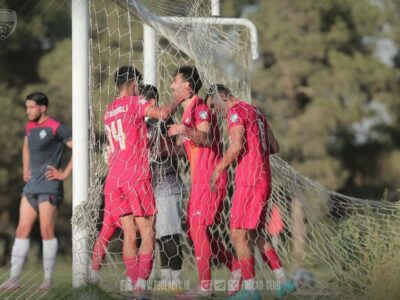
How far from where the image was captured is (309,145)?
17594 millimetres

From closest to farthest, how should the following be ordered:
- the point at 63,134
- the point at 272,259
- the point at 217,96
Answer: the point at 217,96, the point at 272,259, the point at 63,134

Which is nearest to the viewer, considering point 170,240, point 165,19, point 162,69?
point 170,240

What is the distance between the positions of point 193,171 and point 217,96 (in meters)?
0.59

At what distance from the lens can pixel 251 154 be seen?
6898 mm

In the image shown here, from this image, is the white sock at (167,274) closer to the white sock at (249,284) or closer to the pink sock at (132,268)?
the pink sock at (132,268)

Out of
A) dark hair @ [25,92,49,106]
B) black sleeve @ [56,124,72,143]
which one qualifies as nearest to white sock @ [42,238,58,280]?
black sleeve @ [56,124,72,143]

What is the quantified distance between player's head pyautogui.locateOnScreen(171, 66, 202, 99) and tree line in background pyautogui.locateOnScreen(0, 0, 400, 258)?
10341mm

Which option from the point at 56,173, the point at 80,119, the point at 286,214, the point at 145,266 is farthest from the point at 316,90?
the point at 145,266

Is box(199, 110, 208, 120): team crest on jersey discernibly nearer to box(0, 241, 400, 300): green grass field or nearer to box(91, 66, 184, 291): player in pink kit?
box(91, 66, 184, 291): player in pink kit

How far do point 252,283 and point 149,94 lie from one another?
5.21 ft

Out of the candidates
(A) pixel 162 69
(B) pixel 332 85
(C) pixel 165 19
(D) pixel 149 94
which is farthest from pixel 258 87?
(D) pixel 149 94

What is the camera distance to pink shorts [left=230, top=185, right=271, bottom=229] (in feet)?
22.1

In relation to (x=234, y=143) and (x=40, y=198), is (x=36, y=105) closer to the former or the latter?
(x=40, y=198)

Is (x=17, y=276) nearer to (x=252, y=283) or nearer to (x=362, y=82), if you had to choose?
(x=252, y=283)
